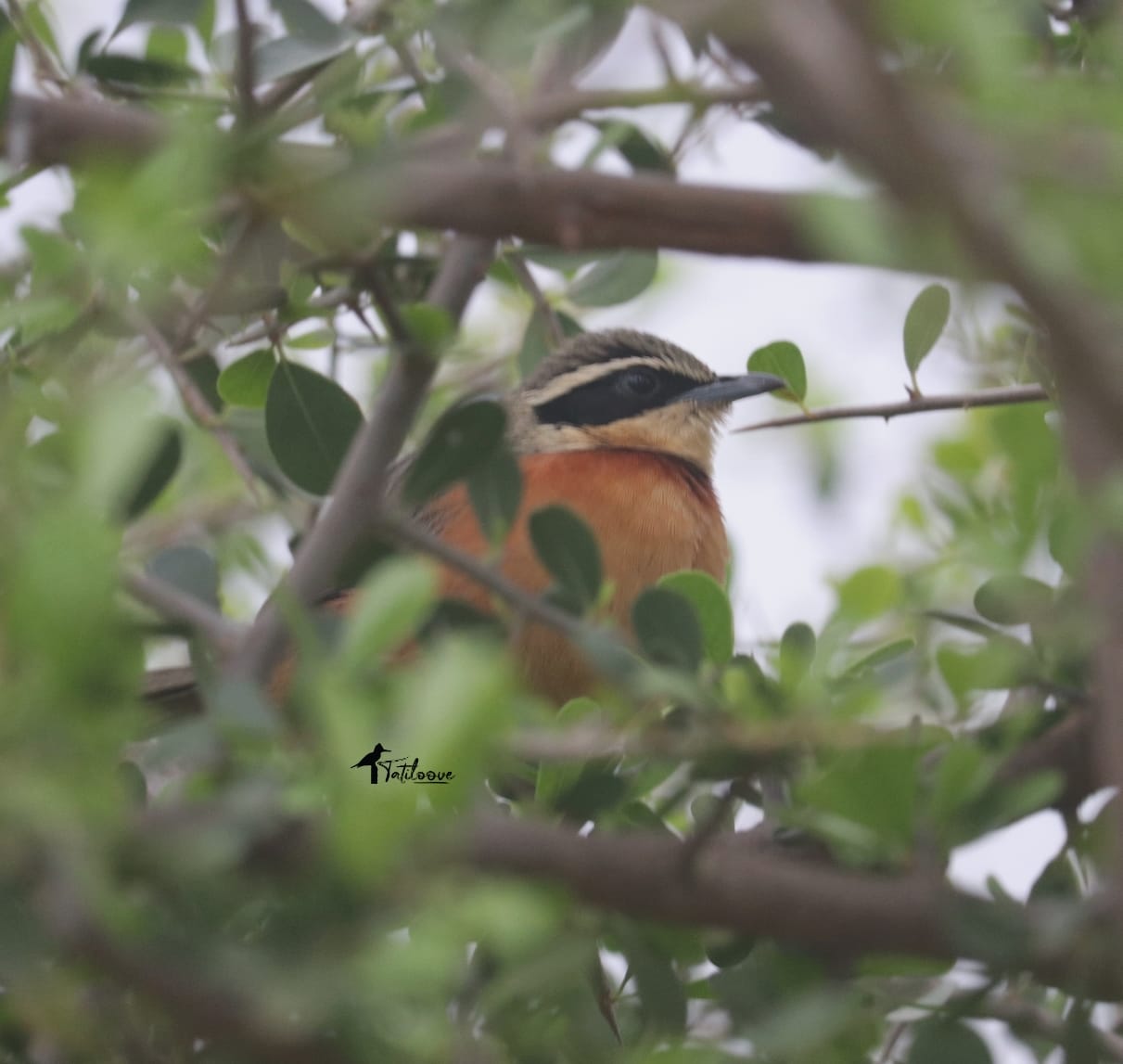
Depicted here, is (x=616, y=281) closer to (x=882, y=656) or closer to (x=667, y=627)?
(x=882, y=656)

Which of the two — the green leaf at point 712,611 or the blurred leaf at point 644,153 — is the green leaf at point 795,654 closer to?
the green leaf at point 712,611

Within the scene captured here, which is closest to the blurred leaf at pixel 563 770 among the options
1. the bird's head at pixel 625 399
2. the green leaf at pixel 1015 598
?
the green leaf at pixel 1015 598

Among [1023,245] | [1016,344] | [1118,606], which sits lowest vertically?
[1016,344]

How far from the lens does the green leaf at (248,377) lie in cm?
349

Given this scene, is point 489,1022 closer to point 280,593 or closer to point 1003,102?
point 280,593

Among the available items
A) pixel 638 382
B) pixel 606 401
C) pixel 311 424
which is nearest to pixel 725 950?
pixel 311 424

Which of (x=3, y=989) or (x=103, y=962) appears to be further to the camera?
(x=3, y=989)

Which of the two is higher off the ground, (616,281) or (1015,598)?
(1015,598)

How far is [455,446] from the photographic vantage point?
2.52 m

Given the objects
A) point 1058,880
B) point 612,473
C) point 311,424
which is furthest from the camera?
point 612,473

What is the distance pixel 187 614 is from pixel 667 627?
747 mm

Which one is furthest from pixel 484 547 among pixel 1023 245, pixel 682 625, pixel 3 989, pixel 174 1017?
pixel 1023 245

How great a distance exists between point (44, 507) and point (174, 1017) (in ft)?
1.75

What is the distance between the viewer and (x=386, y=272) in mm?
2801
